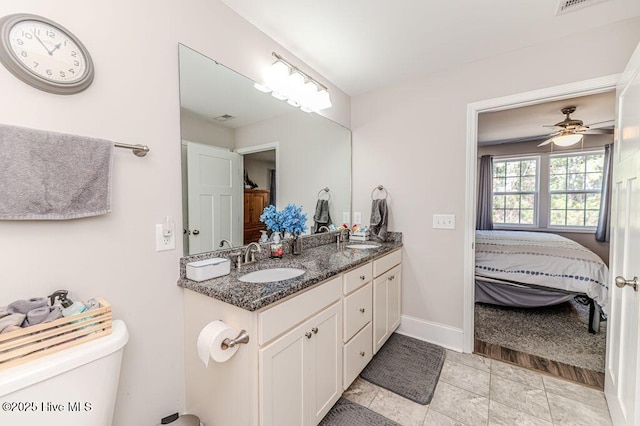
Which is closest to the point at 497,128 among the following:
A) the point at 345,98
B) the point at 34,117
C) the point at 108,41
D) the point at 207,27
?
the point at 345,98

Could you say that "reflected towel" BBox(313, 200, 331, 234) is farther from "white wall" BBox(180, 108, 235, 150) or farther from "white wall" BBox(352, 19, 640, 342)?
"white wall" BBox(180, 108, 235, 150)

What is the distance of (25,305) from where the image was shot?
837 mm

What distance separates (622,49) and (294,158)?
217 cm

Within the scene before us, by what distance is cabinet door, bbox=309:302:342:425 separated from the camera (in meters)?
1.31

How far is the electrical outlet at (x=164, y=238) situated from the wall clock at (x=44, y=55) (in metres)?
0.61

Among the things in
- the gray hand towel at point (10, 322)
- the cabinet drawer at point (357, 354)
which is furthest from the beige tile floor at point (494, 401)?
the gray hand towel at point (10, 322)

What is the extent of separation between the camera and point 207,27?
1414mm

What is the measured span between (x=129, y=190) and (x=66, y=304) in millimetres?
475

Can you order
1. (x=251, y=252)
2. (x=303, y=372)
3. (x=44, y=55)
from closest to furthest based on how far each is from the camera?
1. (x=44, y=55)
2. (x=303, y=372)
3. (x=251, y=252)

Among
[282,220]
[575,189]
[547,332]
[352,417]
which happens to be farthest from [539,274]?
[575,189]

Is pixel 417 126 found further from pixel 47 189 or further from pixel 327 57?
pixel 47 189

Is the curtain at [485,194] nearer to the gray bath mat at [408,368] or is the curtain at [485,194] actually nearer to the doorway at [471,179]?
the doorway at [471,179]

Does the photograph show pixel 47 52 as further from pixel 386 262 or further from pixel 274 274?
pixel 386 262

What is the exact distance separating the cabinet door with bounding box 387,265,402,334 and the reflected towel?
704mm
